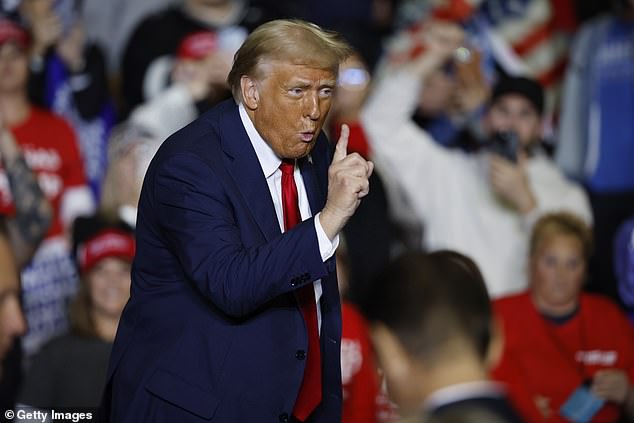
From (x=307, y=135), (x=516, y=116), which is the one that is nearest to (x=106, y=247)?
(x=516, y=116)

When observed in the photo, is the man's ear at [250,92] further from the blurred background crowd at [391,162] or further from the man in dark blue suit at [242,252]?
the blurred background crowd at [391,162]

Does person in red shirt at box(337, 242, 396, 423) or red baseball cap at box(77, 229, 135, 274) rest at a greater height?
red baseball cap at box(77, 229, 135, 274)

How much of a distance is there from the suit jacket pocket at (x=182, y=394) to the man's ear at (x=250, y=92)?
0.71 m

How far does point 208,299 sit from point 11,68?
3.04 m

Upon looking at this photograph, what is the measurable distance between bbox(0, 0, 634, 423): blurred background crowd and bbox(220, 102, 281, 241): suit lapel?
1621 mm

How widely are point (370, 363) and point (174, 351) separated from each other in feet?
6.74

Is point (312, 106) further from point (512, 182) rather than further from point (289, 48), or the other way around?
point (512, 182)

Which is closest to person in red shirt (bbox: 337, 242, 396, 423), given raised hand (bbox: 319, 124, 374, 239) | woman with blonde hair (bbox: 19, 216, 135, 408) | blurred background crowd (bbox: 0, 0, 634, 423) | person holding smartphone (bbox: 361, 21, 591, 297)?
blurred background crowd (bbox: 0, 0, 634, 423)

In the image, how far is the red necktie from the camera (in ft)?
10.9

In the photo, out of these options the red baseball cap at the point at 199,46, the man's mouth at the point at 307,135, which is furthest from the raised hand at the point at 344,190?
the red baseball cap at the point at 199,46

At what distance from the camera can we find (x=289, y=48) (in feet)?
10.3

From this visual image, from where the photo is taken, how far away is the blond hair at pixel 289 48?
3141 millimetres

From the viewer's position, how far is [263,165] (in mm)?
Result: 3316

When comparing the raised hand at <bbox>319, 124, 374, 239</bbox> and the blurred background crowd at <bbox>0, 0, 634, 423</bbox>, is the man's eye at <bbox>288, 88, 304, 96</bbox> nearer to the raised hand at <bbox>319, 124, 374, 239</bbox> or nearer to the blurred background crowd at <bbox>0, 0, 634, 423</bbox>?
the raised hand at <bbox>319, 124, 374, 239</bbox>
